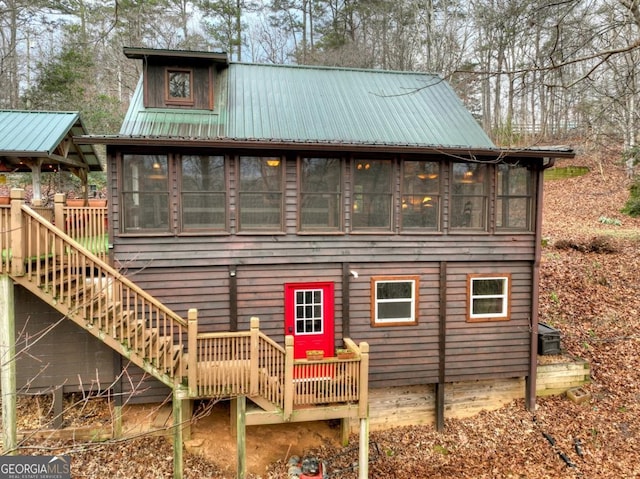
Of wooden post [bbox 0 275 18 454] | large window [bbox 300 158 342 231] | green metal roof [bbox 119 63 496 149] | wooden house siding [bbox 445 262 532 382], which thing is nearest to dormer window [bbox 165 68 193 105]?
green metal roof [bbox 119 63 496 149]

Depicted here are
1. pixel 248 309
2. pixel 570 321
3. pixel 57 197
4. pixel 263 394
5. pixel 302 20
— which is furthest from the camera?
pixel 302 20

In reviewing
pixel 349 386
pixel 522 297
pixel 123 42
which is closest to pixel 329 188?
pixel 349 386

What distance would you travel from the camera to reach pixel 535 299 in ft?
27.4

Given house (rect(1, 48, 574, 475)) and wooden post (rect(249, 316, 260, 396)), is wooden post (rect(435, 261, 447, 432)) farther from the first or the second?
wooden post (rect(249, 316, 260, 396))

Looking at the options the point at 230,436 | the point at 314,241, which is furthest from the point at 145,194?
the point at 230,436

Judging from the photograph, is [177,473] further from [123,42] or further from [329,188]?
[123,42]

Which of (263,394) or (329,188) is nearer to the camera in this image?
(263,394)

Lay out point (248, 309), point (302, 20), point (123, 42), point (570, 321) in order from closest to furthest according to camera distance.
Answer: point (248, 309), point (570, 321), point (123, 42), point (302, 20)

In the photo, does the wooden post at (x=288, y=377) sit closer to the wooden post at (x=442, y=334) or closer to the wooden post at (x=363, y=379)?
the wooden post at (x=363, y=379)

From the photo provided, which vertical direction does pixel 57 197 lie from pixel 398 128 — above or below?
below

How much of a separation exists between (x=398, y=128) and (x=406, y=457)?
7212 millimetres

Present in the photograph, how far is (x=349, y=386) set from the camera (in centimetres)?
655

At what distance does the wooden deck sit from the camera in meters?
5.70

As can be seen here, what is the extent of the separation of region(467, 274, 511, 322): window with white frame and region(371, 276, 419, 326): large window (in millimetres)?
1299
